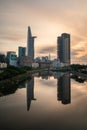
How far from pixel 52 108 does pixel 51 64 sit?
178 metres

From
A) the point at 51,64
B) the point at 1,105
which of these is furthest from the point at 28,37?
the point at 1,105

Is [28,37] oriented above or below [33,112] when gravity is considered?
above

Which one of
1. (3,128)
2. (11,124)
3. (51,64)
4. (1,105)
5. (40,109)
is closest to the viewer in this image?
(3,128)

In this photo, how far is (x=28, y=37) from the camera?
7795 inches

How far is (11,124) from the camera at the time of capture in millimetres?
14094

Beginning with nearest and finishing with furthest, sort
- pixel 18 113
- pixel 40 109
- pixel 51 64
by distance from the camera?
pixel 18 113 < pixel 40 109 < pixel 51 64

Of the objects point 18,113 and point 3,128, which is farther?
point 18,113

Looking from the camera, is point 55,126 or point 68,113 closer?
point 55,126

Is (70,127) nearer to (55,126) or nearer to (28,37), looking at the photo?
(55,126)

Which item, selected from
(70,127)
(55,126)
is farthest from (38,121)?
(70,127)

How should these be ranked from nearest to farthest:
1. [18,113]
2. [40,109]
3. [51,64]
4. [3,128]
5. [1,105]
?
[3,128] → [18,113] → [40,109] → [1,105] → [51,64]

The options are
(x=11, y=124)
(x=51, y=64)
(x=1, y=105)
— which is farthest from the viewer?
(x=51, y=64)

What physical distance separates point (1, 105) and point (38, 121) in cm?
678

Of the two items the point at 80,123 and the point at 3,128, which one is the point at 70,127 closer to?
the point at 80,123
